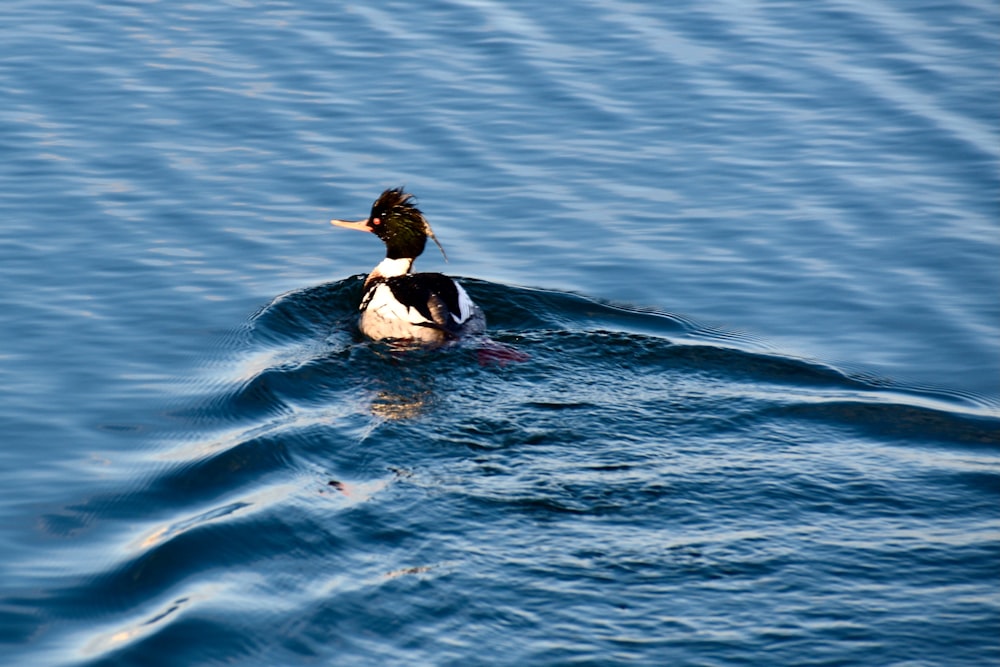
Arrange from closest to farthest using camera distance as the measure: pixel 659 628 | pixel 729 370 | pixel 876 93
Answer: pixel 659 628 < pixel 729 370 < pixel 876 93

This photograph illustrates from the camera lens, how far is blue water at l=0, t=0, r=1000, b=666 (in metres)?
7.36

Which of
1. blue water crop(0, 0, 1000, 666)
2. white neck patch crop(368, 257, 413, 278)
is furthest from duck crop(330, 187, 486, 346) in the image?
blue water crop(0, 0, 1000, 666)

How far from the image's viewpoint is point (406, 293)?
11.0 metres

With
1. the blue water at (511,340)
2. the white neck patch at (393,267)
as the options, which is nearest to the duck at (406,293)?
the white neck patch at (393,267)

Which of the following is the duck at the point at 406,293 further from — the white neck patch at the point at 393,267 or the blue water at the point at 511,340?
the blue water at the point at 511,340

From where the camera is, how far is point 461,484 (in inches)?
332

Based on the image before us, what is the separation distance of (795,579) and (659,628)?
2.96 feet

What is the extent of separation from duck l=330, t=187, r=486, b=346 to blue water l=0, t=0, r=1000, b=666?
0.79ft

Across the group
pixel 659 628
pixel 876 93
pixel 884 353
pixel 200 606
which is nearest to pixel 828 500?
pixel 659 628

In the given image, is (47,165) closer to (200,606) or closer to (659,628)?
(200,606)

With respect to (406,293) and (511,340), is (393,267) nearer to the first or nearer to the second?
(406,293)

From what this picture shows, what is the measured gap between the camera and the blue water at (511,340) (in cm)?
736

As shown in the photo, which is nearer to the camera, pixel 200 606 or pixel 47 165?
pixel 200 606

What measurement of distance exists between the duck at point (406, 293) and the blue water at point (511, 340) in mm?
241
